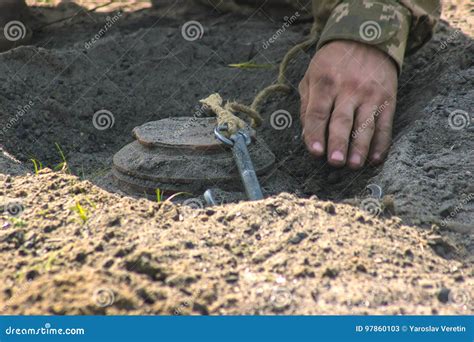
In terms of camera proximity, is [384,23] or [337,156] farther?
[384,23]

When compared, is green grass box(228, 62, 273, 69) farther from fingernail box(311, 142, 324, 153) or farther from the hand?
fingernail box(311, 142, 324, 153)

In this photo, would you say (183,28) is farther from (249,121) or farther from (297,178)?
(297,178)

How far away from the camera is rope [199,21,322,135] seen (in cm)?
226

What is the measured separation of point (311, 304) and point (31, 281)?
0.64 m

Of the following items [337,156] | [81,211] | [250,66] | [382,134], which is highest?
[250,66]

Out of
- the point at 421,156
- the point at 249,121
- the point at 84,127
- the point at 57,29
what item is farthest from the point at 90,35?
the point at 421,156

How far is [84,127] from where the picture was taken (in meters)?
2.88

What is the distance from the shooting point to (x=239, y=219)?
172 cm

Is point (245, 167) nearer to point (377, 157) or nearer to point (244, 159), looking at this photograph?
point (244, 159)

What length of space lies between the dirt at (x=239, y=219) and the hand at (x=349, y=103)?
0.09 meters

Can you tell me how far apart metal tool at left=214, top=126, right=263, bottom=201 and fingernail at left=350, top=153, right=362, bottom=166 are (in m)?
0.35

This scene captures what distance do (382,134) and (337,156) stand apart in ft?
0.70

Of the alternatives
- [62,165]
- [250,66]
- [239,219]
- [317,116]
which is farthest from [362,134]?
[62,165]

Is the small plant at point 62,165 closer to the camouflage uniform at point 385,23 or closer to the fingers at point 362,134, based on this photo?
the fingers at point 362,134
